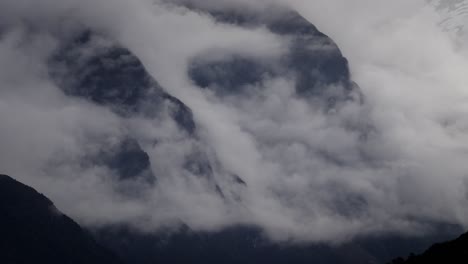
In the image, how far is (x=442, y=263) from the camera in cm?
19400

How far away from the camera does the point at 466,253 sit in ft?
626

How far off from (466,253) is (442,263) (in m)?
7.82
